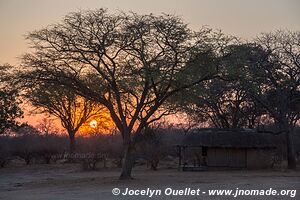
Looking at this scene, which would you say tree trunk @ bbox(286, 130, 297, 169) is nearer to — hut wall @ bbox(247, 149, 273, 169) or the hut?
the hut

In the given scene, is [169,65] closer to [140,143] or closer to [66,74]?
[66,74]

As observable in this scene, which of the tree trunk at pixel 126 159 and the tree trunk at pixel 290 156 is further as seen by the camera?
the tree trunk at pixel 290 156

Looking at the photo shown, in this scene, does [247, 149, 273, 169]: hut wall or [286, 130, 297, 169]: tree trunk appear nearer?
[286, 130, 297, 169]: tree trunk

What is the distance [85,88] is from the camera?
29.6m

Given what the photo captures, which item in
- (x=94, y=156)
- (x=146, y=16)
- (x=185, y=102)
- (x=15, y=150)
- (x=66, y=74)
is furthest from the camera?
(x=15, y=150)

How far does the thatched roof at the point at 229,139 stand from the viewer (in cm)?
4006

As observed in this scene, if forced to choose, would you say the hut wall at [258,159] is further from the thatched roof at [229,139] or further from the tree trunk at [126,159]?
the tree trunk at [126,159]

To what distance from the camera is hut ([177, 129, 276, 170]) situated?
40.2 meters

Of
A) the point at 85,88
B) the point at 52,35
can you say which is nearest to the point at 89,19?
the point at 52,35

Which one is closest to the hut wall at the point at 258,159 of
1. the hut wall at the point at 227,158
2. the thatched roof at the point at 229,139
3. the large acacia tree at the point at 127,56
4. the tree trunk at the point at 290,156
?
the hut wall at the point at 227,158

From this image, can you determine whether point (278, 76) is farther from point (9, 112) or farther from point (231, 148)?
point (9, 112)

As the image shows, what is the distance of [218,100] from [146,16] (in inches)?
798

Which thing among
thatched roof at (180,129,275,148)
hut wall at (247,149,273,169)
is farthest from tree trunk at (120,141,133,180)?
hut wall at (247,149,273,169)

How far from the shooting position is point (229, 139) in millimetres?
40344
